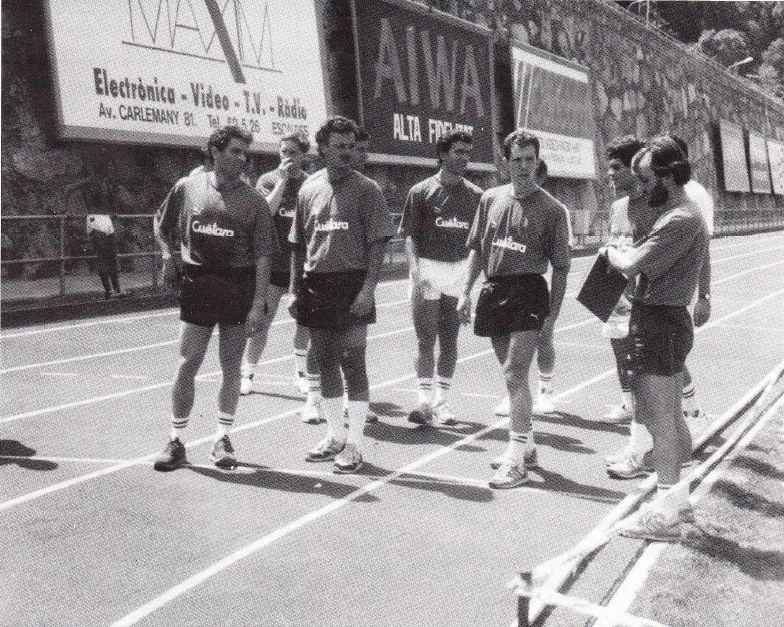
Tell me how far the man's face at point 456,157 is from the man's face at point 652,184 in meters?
2.11

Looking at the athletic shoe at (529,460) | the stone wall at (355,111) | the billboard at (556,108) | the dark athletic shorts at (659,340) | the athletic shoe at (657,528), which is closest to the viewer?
the athletic shoe at (657,528)

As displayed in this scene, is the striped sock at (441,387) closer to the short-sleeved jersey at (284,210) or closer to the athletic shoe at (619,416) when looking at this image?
the athletic shoe at (619,416)

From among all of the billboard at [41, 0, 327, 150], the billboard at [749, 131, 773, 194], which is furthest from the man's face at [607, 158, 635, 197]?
the billboard at [749, 131, 773, 194]

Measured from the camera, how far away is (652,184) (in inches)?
183

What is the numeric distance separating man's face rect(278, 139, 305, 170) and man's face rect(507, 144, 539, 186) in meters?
2.13

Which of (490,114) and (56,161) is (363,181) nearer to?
(56,161)

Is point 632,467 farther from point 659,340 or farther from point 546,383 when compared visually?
point 546,383

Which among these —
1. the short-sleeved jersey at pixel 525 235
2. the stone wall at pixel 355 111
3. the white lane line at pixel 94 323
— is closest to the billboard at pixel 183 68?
the stone wall at pixel 355 111

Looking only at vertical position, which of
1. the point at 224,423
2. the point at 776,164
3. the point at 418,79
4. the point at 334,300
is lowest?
the point at 224,423

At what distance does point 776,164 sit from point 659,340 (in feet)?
221

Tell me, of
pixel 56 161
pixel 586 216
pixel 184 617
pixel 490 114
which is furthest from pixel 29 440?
pixel 586 216

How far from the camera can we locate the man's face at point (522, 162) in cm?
549

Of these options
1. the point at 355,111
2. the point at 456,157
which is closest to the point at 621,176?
the point at 456,157

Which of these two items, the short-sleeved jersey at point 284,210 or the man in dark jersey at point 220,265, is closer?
the man in dark jersey at point 220,265
